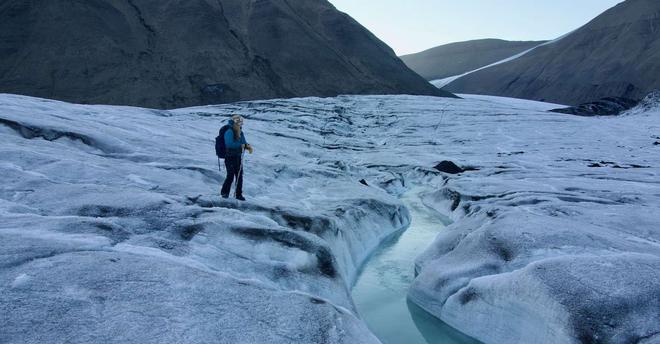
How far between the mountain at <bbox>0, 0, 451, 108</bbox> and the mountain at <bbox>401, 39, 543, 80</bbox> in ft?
246

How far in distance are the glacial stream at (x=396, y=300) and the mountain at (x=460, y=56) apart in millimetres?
126573

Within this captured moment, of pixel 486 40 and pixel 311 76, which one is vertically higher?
pixel 486 40

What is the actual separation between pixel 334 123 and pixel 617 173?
805 inches

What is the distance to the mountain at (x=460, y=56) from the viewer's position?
5472 inches

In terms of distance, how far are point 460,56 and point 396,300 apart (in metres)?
149

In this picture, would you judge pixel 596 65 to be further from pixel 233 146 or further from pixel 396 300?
pixel 233 146

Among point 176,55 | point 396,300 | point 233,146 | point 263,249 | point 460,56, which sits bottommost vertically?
point 396,300

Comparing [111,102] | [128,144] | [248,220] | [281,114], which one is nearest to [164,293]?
[248,220]

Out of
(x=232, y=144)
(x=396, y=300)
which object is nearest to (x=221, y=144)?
(x=232, y=144)

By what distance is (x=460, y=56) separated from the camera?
149375 mm

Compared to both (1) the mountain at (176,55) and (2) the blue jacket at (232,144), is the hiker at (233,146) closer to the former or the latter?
(2) the blue jacket at (232,144)

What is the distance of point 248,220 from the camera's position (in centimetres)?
802

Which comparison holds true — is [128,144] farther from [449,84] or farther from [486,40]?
[486,40]

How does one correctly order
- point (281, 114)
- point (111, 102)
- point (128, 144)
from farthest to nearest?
1. point (111, 102)
2. point (281, 114)
3. point (128, 144)
